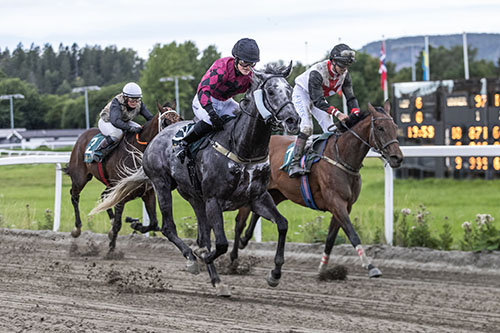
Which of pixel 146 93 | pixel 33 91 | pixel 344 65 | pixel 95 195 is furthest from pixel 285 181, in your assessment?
pixel 146 93

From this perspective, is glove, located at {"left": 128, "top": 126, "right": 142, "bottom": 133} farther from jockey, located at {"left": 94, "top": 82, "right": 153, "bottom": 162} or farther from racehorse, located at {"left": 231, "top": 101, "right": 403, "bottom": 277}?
Answer: racehorse, located at {"left": 231, "top": 101, "right": 403, "bottom": 277}

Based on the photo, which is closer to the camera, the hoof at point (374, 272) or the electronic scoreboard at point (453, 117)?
the hoof at point (374, 272)

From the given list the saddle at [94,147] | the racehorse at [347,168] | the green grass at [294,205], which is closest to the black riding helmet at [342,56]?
the racehorse at [347,168]

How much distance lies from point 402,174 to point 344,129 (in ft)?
30.3

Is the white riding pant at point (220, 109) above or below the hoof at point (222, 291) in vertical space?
above

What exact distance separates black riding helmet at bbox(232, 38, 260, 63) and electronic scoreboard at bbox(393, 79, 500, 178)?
7.50 m

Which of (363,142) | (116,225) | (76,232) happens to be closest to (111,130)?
(116,225)

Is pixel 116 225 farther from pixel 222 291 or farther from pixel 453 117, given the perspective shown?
pixel 453 117

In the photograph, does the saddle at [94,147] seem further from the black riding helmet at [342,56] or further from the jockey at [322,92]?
the black riding helmet at [342,56]

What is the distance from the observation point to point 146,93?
189 ft

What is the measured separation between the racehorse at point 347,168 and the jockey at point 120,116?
6.21 feet

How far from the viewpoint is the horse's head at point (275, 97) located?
4.64m

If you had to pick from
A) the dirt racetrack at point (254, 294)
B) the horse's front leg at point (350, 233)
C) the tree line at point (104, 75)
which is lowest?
the dirt racetrack at point (254, 294)

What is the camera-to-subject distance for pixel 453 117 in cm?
1273
